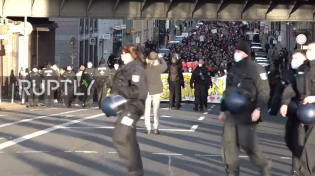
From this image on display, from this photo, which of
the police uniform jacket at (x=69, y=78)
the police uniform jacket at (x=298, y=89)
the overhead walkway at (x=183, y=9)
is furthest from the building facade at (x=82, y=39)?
the police uniform jacket at (x=298, y=89)

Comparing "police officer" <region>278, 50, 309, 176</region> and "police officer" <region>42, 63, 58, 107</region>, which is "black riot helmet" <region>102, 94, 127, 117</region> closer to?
"police officer" <region>278, 50, 309, 176</region>

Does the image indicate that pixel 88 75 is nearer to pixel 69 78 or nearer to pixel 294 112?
pixel 69 78

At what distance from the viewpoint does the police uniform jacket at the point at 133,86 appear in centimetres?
883

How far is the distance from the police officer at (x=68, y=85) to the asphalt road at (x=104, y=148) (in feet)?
24.7

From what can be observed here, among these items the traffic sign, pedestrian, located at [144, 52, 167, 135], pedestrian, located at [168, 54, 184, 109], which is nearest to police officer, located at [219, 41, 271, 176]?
pedestrian, located at [144, 52, 167, 135]

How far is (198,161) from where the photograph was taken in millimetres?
11953

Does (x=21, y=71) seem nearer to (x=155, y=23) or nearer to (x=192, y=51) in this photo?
(x=192, y=51)

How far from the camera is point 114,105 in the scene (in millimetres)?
8625

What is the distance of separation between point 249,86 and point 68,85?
67.6 feet

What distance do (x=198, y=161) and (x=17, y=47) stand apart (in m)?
26.4

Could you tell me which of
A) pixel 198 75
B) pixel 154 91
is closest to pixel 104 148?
pixel 154 91

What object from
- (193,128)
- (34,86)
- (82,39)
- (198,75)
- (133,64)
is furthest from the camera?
(82,39)

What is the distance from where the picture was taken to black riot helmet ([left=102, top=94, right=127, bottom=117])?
28.3ft

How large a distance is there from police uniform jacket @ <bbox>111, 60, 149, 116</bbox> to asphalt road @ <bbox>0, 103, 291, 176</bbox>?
75.0 inches
